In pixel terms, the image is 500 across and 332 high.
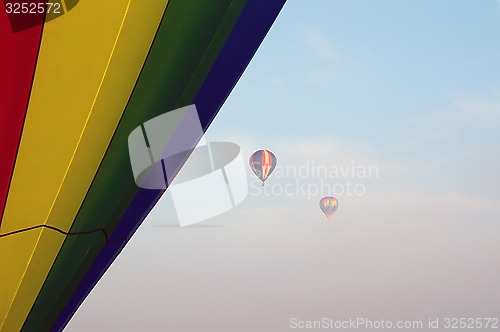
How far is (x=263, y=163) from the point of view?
1662 centimetres

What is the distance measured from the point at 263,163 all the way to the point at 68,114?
43.1 feet

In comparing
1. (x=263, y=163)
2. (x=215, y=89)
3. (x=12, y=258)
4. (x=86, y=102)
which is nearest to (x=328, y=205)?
(x=263, y=163)

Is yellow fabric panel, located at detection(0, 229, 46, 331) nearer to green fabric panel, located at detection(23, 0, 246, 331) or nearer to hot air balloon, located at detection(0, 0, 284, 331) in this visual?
hot air balloon, located at detection(0, 0, 284, 331)

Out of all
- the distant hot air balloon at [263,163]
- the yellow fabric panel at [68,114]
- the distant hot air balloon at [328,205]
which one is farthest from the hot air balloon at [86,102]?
the distant hot air balloon at [328,205]

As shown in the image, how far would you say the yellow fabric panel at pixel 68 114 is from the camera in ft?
10.9

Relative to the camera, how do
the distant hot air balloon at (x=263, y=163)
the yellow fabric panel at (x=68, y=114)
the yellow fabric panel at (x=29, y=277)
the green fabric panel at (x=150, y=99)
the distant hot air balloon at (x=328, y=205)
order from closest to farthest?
the yellow fabric panel at (x=68, y=114), the green fabric panel at (x=150, y=99), the yellow fabric panel at (x=29, y=277), the distant hot air balloon at (x=263, y=163), the distant hot air balloon at (x=328, y=205)

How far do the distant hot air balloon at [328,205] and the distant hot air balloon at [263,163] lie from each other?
12.9 feet

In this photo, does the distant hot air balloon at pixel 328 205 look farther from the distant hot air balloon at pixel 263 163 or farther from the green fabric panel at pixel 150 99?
the green fabric panel at pixel 150 99

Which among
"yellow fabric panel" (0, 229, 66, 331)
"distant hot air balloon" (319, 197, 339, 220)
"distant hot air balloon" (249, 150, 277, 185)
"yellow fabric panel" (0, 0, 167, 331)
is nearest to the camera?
"yellow fabric panel" (0, 0, 167, 331)

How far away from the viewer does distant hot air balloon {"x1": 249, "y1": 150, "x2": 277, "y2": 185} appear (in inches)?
654

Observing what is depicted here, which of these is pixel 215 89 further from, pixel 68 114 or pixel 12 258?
pixel 12 258

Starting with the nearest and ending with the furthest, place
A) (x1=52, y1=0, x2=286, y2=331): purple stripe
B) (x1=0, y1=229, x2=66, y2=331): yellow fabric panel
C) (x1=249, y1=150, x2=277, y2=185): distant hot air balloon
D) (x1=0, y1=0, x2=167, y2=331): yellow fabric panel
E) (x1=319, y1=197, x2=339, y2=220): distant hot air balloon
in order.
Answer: (x1=0, y1=0, x2=167, y2=331): yellow fabric panel → (x1=52, y1=0, x2=286, y2=331): purple stripe → (x1=0, y1=229, x2=66, y2=331): yellow fabric panel → (x1=249, y1=150, x2=277, y2=185): distant hot air balloon → (x1=319, y1=197, x2=339, y2=220): distant hot air balloon

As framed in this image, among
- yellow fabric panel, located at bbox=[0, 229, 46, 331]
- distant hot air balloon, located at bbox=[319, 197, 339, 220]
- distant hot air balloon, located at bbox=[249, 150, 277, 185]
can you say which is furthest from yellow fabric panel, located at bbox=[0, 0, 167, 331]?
distant hot air balloon, located at bbox=[319, 197, 339, 220]

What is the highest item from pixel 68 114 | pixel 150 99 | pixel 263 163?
pixel 263 163
